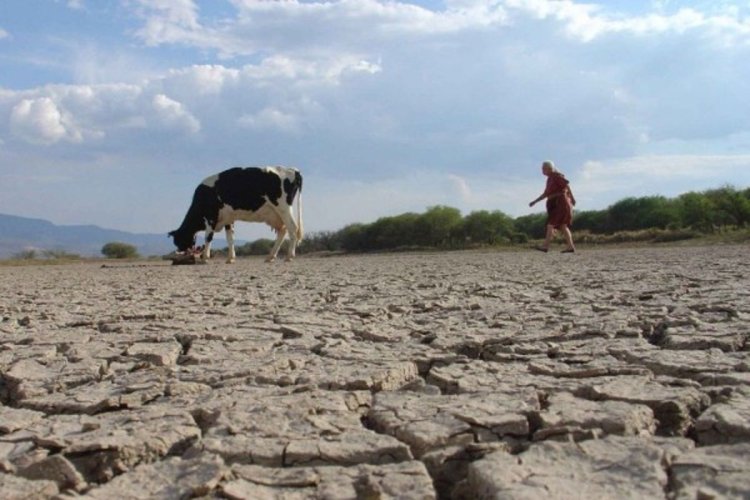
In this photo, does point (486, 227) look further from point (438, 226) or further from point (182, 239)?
point (182, 239)

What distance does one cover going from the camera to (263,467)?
1812mm

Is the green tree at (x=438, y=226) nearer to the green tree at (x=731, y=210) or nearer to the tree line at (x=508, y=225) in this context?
the tree line at (x=508, y=225)

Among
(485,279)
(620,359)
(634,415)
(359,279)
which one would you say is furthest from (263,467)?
(359,279)

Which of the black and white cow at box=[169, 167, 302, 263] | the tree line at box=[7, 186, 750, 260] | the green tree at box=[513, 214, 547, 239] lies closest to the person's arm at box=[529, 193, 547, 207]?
the black and white cow at box=[169, 167, 302, 263]

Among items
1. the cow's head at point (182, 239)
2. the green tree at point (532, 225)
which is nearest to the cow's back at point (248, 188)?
the cow's head at point (182, 239)

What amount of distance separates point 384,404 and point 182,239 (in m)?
13.2

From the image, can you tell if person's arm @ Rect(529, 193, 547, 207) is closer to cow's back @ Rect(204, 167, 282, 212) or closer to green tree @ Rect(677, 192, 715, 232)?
cow's back @ Rect(204, 167, 282, 212)

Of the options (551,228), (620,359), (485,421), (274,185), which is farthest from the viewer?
(274,185)

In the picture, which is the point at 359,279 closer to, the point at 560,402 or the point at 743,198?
the point at 560,402

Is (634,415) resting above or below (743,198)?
below

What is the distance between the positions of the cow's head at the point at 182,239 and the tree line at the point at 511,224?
1205cm

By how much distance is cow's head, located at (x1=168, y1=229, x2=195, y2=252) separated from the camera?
14.9 m

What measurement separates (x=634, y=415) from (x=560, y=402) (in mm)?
245

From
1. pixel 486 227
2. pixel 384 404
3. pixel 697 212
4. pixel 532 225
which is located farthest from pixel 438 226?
pixel 384 404
